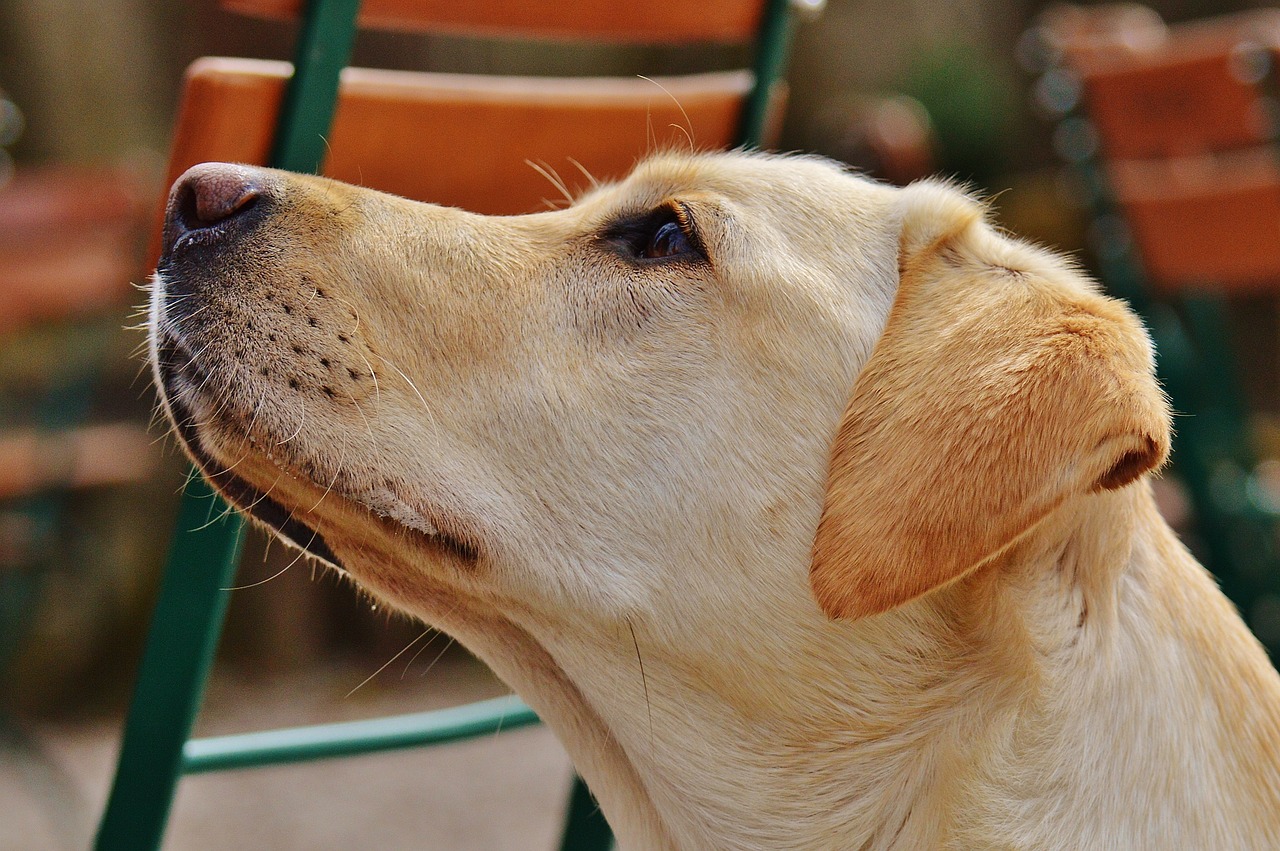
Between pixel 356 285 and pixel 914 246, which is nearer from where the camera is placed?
pixel 356 285

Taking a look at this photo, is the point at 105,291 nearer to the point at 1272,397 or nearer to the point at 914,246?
the point at 914,246

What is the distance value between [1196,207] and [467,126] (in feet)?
10.6

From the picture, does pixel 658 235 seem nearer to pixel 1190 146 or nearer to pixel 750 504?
pixel 750 504

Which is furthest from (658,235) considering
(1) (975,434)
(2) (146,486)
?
(2) (146,486)

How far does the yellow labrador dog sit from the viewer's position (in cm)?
151

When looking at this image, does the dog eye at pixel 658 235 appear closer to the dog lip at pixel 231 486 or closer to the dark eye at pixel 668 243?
the dark eye at pixel 668 243

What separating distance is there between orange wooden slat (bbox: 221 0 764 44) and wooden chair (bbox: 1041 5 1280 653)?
260cm

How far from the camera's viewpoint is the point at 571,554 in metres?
1.62

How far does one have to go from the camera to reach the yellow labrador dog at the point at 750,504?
4.96ft

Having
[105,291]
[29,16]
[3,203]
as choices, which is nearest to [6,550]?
[105,291]

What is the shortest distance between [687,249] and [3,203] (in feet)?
10.1

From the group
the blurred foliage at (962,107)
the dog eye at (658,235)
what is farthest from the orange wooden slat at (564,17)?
the blurred foliage at (962,107)

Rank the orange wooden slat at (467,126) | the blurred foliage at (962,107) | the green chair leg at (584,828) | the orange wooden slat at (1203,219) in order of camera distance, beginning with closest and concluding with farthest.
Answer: the orange wooden slat at (467,126) < the green chair leg at (584,828) < the orange wooden slat at (1203,219) < the blurred foliage at (962,107)

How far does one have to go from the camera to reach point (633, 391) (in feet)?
5.44
